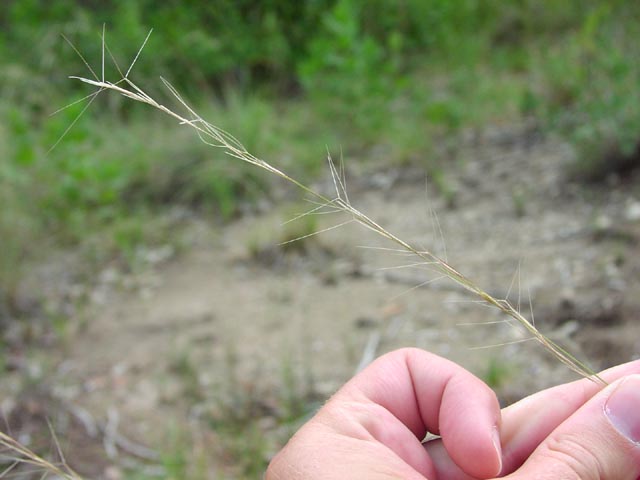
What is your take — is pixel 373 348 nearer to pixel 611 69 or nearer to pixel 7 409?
pixel 7 409

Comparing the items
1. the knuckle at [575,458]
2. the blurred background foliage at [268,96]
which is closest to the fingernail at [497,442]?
the knuckle at [575,458]

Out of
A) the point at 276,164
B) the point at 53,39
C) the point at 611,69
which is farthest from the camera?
the point at 53,39

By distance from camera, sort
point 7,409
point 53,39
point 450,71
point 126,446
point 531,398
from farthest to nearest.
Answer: point 53,39
point 450,71
point 7,409
point 126,446
point 531,398

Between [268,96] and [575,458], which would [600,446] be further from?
[268,96]

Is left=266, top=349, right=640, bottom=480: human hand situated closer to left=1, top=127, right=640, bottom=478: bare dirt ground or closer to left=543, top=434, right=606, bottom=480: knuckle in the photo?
left=543, top=434, right=606, bottom=480: knuckle

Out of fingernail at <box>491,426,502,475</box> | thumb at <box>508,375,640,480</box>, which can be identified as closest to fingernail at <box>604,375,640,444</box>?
thumb at <box>508,375,640,480</box>

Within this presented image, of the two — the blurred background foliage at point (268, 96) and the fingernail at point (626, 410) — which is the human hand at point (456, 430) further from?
the blurred background foliage at point (268, 96)

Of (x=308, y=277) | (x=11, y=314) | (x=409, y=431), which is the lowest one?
(x=11, y=314)

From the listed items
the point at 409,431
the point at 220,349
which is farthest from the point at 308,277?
the point at 409,431
